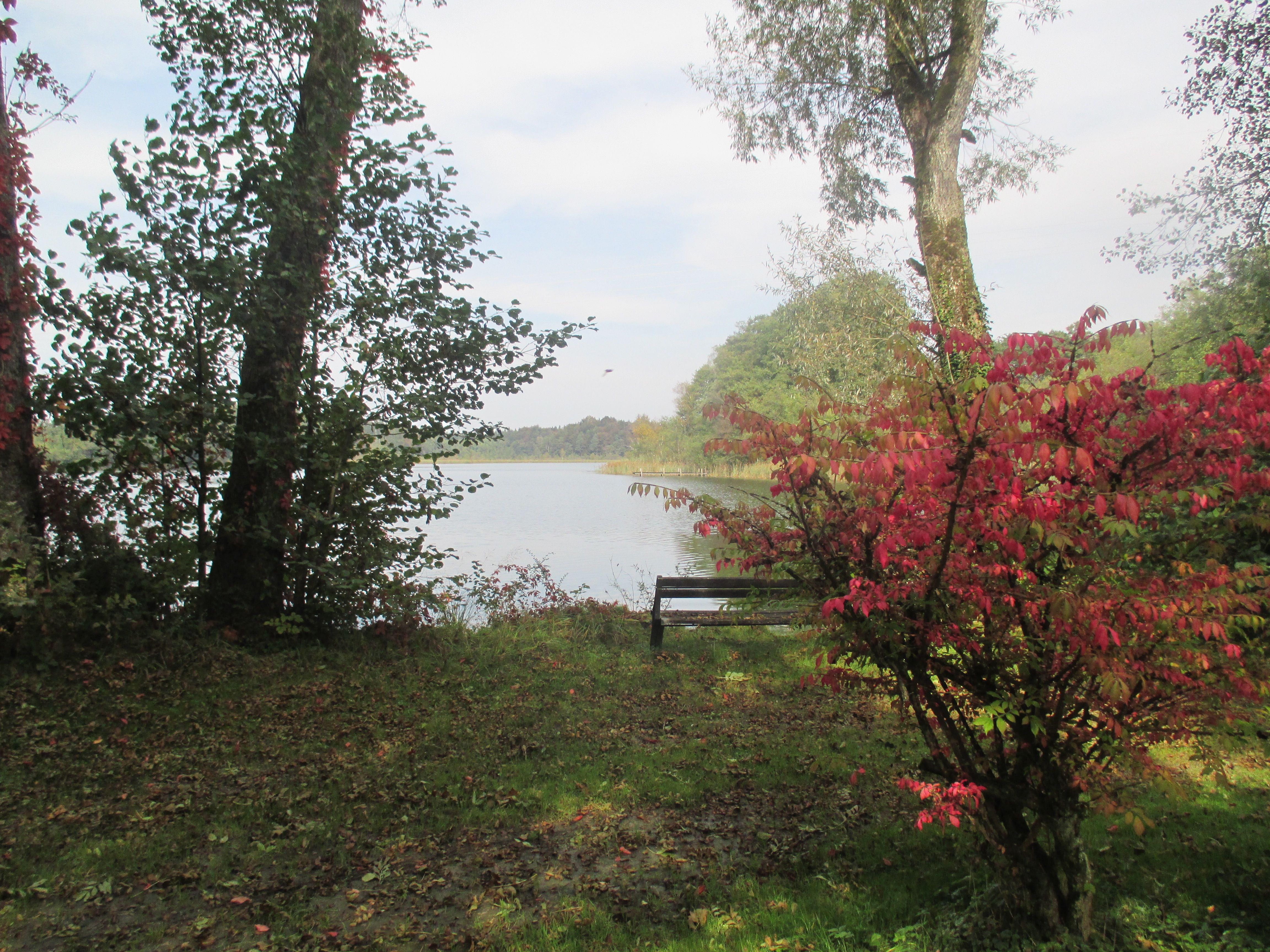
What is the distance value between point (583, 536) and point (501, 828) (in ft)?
47.9

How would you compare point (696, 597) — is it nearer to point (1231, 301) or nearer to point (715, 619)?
point (715, 619)

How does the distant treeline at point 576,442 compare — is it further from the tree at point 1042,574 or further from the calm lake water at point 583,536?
the tree at point 1042,574

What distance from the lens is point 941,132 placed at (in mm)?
11023

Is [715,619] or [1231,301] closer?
[715,619]

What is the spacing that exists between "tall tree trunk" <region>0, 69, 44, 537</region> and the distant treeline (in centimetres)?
8795

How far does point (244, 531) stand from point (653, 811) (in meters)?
4.32

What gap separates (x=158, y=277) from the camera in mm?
5586

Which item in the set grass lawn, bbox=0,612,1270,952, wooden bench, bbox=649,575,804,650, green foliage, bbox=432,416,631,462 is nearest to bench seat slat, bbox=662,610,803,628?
wooden bench, bbox=649,575,804,650

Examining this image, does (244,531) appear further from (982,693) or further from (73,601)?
(982,693)

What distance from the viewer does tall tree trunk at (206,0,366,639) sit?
6129mm

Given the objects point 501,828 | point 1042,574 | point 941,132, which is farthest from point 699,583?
point 941,132

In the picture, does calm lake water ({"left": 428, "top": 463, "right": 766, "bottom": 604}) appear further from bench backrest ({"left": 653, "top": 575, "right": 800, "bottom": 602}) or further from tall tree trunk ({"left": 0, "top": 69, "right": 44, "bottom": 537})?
tall tree trunk ({"left": 0, "top": 69, "right": 44, "bottom": 537})

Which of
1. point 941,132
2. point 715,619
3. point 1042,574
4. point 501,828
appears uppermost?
point 941,132

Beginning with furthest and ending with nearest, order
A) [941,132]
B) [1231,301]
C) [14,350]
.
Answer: [1231,301] < [941,132] < [14,350]
